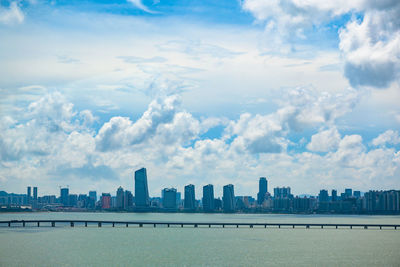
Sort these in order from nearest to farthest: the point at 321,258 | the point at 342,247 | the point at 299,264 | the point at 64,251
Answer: the point at 299,264
the point at 321,258
the point at 64,251
the point at 342,247

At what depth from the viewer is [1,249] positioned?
140875 mm

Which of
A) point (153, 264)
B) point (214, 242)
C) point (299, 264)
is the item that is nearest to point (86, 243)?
point (214, 242)

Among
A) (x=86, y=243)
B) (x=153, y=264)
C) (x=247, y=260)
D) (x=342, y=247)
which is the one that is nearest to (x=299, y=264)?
(x=247, y=260)

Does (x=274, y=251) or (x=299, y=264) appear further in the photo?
(x=274, y=251)

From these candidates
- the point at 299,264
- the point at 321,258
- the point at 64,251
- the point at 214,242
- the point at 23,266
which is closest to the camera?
the point at 23,266

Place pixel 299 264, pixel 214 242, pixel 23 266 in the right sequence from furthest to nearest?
pixel 214 242
pixel 299 264
pixel 23 266

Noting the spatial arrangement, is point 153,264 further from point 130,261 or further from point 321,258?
point 321,258

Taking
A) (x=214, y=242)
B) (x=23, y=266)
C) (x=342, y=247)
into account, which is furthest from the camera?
(x=214, y=242)

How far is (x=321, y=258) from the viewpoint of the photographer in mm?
126688

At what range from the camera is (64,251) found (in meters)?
137

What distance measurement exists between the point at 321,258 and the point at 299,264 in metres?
12.9

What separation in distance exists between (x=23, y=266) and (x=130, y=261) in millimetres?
23242

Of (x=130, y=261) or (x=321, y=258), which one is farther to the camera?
(x=321, y=258)

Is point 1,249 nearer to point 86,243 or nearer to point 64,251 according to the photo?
point 64,251
